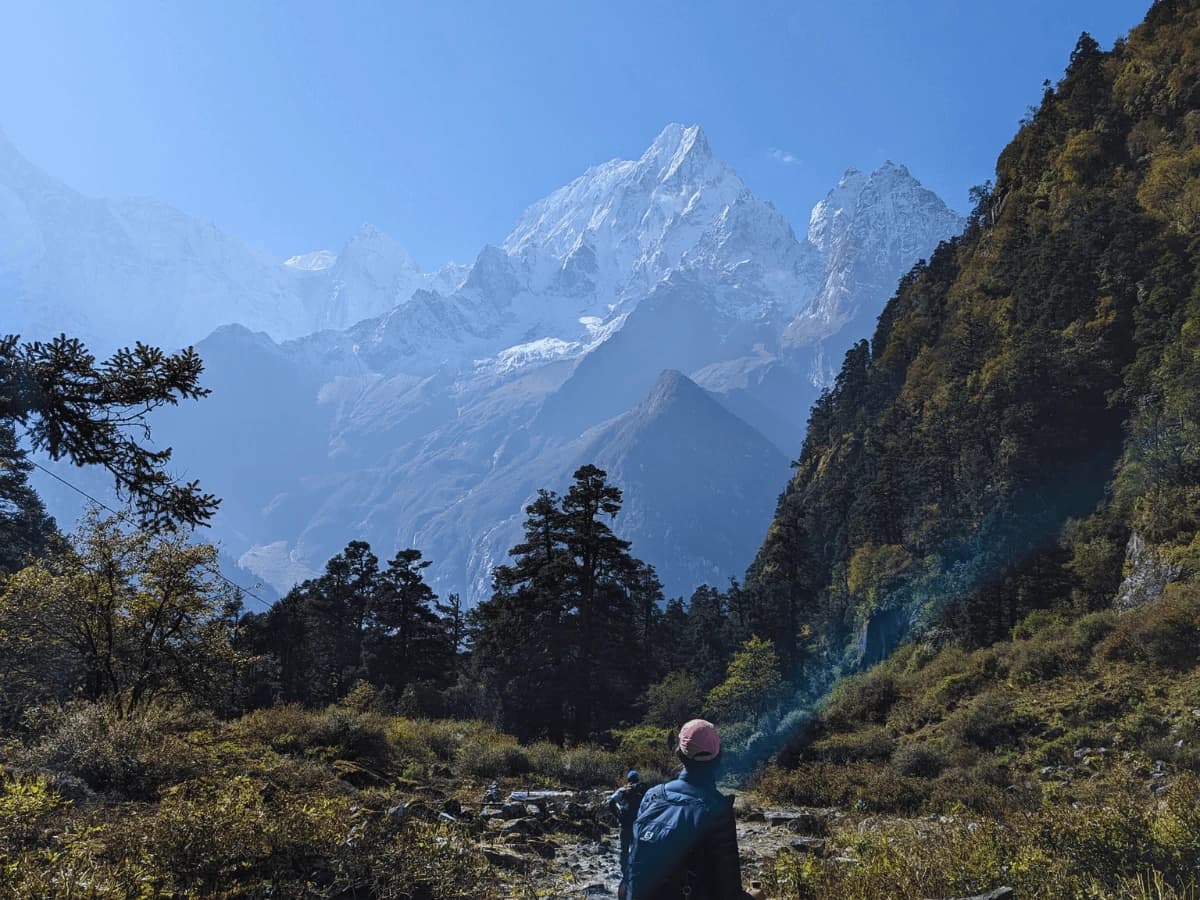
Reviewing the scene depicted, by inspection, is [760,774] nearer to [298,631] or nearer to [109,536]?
[109,536]

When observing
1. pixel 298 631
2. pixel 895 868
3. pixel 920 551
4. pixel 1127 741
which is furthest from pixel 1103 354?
pixel 298 631

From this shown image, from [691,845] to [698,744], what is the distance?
56 centimetres

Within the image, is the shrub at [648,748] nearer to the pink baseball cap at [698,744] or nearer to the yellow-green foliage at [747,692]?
the yellow-green foliage at [747,692]

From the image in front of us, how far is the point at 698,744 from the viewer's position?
4441 millimetres

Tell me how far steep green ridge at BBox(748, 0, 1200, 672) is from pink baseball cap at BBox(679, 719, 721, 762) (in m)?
21.7

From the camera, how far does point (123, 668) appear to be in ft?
Result: 47.2

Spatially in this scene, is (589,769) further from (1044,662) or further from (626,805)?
(626,805)

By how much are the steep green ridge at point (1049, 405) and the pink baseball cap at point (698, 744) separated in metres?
21.7

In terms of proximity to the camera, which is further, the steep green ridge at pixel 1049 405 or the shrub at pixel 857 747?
the steep green ridge at pixel 1049 405

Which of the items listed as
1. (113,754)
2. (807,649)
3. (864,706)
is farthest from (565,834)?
(807,649)

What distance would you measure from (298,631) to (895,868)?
43.1 m

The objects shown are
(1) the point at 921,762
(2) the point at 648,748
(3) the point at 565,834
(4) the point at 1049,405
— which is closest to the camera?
(3) the point at 565,834

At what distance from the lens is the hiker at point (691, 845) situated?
4.19m

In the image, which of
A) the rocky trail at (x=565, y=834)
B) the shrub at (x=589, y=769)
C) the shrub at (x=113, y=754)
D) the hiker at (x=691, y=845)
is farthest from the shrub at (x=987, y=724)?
the shrub at (x=113, y=754)
